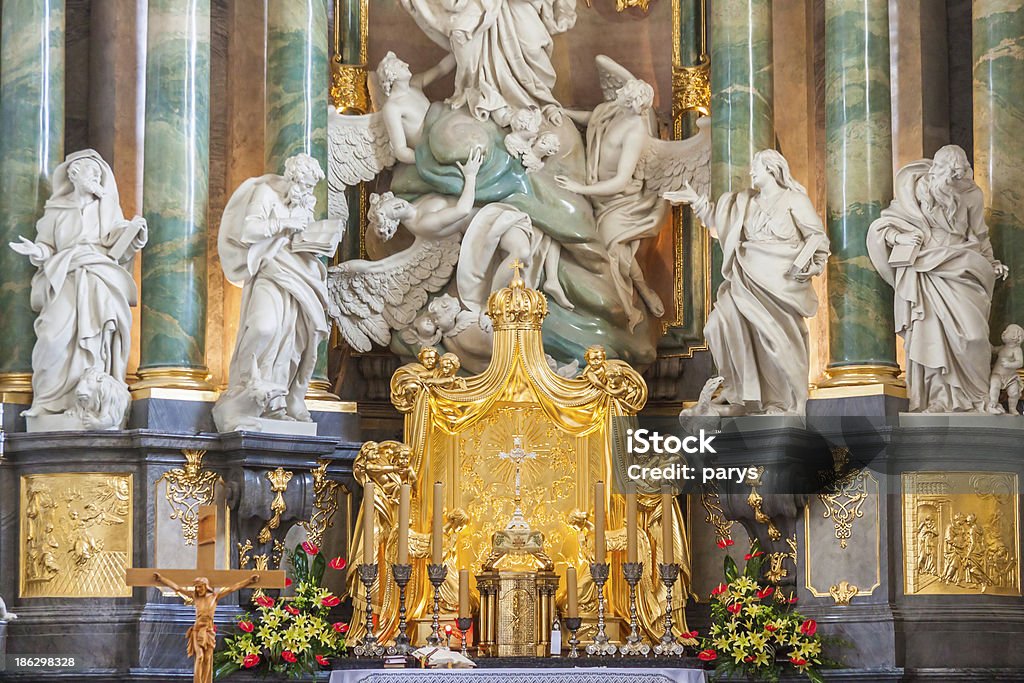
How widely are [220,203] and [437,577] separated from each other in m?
4.22

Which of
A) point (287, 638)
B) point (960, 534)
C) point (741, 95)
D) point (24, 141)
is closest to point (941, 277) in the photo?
point (960, 534)

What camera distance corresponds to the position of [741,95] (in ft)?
54.8

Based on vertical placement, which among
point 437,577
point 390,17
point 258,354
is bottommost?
point 437,577

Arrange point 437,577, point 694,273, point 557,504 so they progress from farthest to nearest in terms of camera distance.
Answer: point 694,273 < point 557,504 < point 437,577

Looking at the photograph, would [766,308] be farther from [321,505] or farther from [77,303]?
[77,303]

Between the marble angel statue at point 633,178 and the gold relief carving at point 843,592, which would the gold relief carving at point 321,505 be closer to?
the marble angel statue at point 633,178

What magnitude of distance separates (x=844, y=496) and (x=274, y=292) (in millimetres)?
4368

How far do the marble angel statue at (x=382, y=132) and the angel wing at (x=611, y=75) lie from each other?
4.90 feet

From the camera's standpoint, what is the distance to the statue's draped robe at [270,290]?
50.6 ft

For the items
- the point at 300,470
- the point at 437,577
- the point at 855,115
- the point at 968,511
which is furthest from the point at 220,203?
the point at 968,511

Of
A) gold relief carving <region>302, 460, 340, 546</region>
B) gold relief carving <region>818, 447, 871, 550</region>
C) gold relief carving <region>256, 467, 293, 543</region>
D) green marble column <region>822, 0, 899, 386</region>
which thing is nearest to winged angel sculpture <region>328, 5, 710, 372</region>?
gold relief carving <region>302, 460, 340, 546</region>

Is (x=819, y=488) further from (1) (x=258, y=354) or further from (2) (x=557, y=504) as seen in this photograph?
(1) (x=258, y=354)

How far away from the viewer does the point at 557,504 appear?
16406 mm

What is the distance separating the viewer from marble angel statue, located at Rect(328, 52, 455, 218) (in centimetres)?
1727
